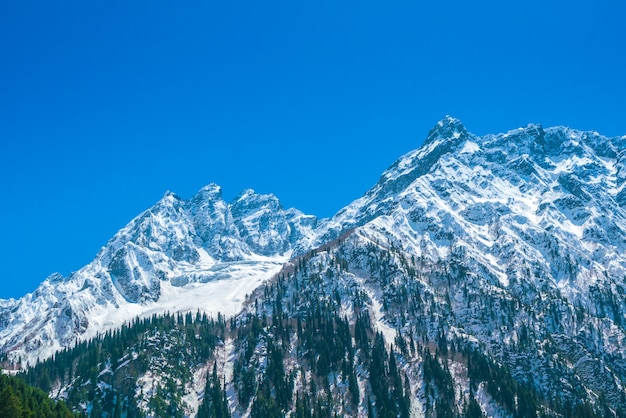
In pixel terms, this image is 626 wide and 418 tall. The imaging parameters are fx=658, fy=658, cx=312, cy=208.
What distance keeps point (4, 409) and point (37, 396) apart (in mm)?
60038

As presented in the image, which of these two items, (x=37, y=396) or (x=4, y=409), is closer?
(x=4, y=409)

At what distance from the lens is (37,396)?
17325 centimetres

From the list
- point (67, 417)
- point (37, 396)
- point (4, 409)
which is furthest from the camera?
point (37, 396)

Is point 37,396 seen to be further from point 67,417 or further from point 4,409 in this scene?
point 4,409

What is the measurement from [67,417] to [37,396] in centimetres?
3511

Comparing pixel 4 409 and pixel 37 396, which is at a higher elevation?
pixel 37 396

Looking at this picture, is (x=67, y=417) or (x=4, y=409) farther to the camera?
(x=67, y=417)

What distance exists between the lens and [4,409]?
4624 inches

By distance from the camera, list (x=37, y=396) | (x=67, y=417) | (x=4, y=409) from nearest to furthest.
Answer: (x=4, y=409) → (x=67, y=417) → (x=37, y=396)

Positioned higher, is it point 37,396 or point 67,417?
point 37,396

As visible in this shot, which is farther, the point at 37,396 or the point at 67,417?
the point at 37,396


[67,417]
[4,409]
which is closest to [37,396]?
[67,417]
